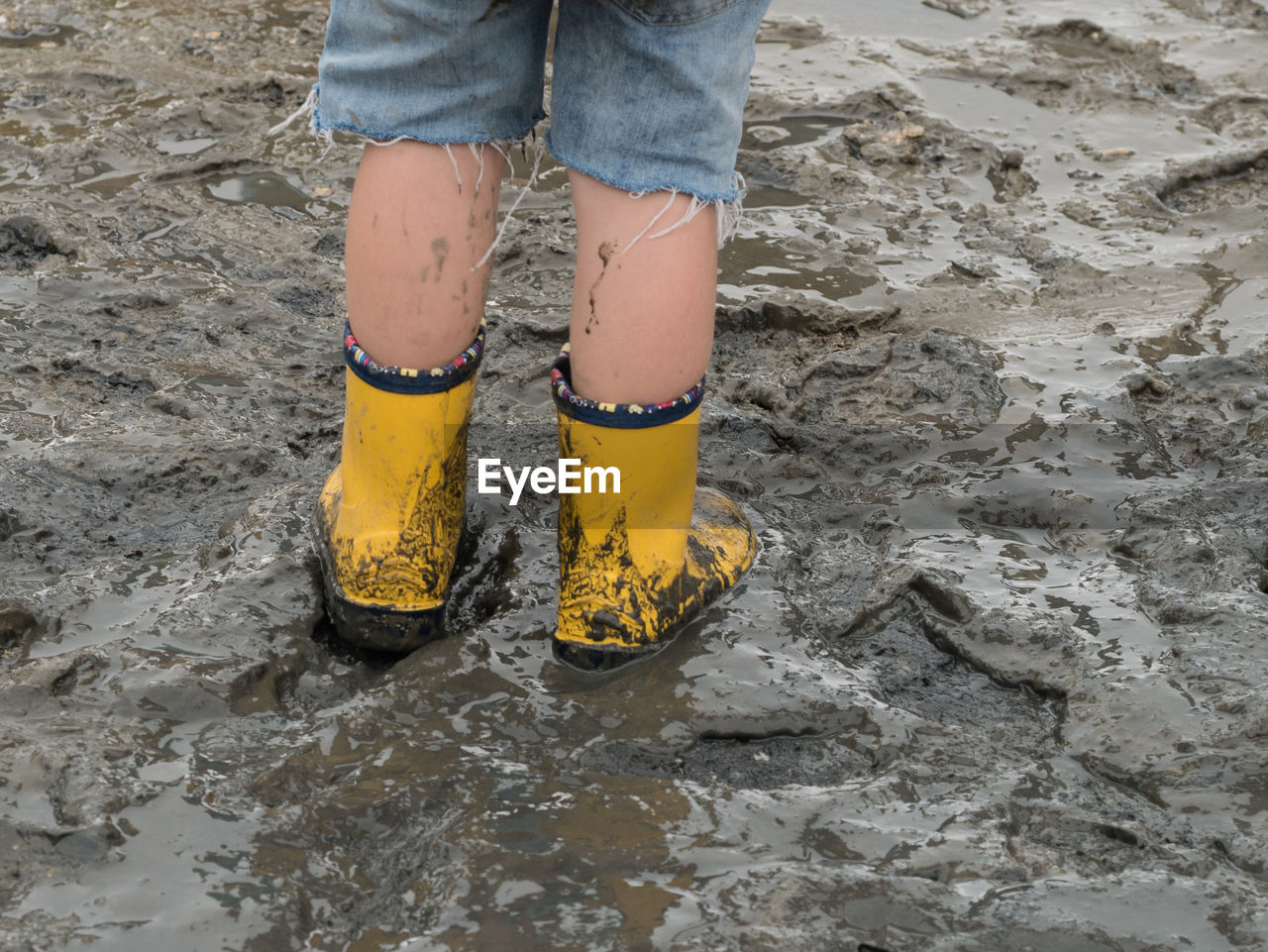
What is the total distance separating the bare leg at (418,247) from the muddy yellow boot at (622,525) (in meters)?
0.18

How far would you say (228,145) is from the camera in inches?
129

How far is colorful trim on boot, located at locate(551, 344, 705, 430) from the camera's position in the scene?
1676 millimetres

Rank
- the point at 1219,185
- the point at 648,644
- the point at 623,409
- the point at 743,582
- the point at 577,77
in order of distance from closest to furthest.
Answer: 1. the point at 577,77
2. the point at 623,409
3. the point at 648,644
4. the point at 743,582
5. the point at 1219,185

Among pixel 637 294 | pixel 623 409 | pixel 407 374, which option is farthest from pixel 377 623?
pixel 637 294

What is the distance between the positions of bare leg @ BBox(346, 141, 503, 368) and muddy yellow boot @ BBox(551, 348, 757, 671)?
184 millimetres

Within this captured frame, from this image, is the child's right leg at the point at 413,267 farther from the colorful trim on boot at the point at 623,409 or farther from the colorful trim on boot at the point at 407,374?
the colorful trim on boot at the point at 623,409

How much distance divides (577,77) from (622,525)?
1.95 feet

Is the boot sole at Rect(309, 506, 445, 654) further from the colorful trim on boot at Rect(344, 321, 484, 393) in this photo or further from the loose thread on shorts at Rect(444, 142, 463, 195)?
the loose thread on shorts at Rect(444, 142, 463, 195)

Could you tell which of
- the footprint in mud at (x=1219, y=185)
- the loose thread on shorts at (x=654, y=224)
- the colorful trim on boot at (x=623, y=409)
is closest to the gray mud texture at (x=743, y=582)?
the footprint in mud at (x=1219, y=185)

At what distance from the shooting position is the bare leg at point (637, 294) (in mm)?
1605

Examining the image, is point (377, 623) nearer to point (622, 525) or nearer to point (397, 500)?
point (397, 500)

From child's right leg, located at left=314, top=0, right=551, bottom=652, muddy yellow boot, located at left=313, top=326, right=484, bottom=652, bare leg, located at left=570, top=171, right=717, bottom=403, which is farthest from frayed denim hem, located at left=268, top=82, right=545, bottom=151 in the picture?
muddy yellow boot, located at left=313, top=326, right=484, bottom=652

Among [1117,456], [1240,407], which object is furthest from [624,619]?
[1240,407]

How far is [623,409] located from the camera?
1674mm
